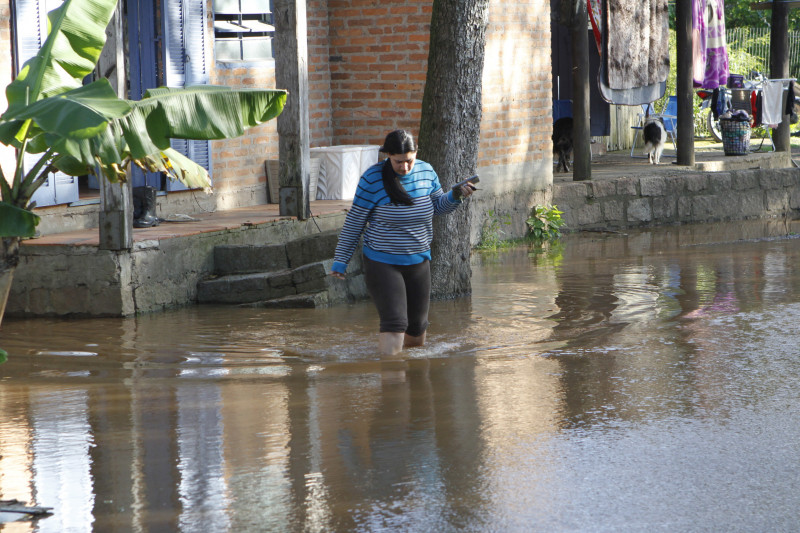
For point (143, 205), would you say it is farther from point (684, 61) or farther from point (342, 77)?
point (684, 61)

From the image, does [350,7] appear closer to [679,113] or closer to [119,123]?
[679,113]

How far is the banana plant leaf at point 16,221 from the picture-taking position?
17.0 feet

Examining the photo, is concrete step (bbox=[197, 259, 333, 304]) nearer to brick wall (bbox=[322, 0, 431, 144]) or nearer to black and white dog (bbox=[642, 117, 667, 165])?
brick wall (bbox=[322, 0, 431, 144])

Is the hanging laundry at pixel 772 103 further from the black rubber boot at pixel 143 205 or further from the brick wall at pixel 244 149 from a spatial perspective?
the black rubber boot at pixel 143 205

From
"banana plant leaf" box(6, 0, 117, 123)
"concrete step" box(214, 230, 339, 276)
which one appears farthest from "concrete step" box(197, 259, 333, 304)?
"banana plant leaf" box(6, 0, 117, 123)

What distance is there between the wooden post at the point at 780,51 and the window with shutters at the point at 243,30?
10025 mm

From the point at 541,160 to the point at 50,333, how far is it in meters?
7.82

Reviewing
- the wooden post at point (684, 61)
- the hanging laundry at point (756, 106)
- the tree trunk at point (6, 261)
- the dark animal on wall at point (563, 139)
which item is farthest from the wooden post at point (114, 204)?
the hanging laundry at point (756, 106)

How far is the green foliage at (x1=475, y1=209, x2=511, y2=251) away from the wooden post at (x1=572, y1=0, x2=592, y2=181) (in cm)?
201

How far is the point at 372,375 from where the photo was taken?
24.2 ft

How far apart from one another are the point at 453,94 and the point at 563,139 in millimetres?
8002

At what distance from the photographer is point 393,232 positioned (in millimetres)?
7613

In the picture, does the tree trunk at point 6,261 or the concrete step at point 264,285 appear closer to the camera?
the tree trunk at point 6,261

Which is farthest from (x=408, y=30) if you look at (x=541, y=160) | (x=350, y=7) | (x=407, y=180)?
(x=407, y=180)
